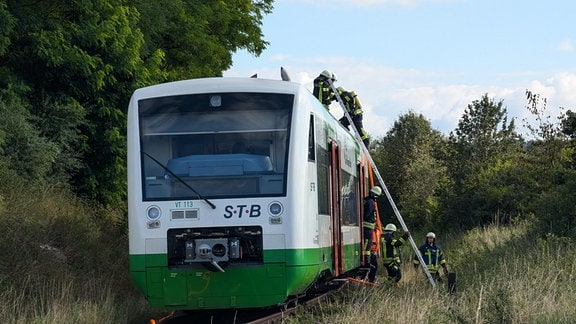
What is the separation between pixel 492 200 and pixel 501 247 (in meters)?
15.4

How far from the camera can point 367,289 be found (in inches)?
663

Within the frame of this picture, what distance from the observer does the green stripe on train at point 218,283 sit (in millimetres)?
11984

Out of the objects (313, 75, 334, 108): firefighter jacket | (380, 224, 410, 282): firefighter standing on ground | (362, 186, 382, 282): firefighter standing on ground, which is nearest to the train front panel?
(313, 75, 334, 108): firefighter jacket

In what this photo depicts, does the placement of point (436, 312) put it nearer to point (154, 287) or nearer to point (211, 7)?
point (154, 287)

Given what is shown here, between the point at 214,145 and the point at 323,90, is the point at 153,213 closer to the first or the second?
the point at 214,145

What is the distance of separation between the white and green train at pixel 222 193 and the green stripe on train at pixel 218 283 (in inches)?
0.5

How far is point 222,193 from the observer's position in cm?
1217

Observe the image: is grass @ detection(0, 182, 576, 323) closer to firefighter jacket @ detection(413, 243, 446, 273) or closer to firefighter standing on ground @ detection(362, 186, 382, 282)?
firefighter jacket @ detection(413, 243, 446, 273)

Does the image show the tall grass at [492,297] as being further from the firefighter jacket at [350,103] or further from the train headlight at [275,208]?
the firefighter jacket at [350,103]

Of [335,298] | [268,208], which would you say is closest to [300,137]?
[268,208]

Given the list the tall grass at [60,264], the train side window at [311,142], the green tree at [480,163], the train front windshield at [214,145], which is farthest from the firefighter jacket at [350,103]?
the green tree at [480,163]

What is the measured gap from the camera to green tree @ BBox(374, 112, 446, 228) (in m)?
58.7

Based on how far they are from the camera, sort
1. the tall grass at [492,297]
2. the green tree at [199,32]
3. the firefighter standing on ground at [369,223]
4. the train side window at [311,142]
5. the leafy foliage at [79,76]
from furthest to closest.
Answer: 1. the green tree at [199,32]
2. the leafy foliage at [79,76]
3. the firefighter standing on ground at [369,223]
4. the train side window at [311,142]
5. the tall grass at [492,297]

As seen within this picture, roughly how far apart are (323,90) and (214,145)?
301 inches
